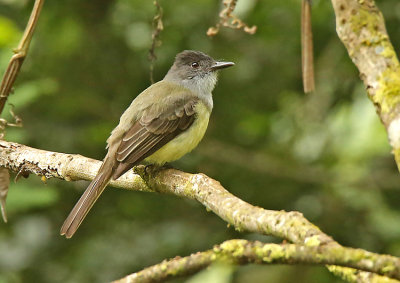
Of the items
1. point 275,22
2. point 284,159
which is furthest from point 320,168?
point 275,22

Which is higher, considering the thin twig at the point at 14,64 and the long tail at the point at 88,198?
the thin twig at the point at 14,64

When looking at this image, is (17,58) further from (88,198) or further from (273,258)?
(273,258)

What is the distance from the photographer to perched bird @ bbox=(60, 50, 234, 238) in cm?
396

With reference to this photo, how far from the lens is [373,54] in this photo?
2.78 metres

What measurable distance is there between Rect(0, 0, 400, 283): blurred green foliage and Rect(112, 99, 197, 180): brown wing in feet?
3.69

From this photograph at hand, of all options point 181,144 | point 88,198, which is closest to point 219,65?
point 181,144

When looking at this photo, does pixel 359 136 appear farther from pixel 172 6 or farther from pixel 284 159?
pixel 172 6

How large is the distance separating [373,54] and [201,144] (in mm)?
3449

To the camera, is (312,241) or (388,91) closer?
(312,241)

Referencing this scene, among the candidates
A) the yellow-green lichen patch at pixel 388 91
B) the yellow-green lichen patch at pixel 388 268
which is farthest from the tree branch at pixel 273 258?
the yellow-green lichen patch at pixel 388 91

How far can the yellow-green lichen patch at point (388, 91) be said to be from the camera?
8.51ft

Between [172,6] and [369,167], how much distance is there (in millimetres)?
2377

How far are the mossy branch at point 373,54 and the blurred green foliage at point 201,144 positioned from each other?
8.03ft

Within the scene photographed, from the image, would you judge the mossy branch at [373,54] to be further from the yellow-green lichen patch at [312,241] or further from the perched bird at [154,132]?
the perched bird at [154,132]
